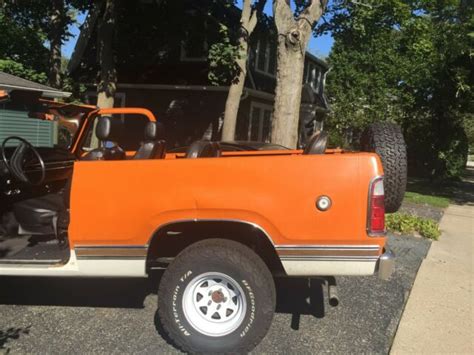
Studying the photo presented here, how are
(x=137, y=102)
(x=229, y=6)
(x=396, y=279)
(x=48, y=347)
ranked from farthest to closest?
(x=137, y=102) < (x=229, y=6) < (x=396, y=279) < (x=48, y=347)

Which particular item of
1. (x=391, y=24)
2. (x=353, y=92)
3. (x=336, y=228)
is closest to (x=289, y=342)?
(x=336, y=228)

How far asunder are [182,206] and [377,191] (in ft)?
4.27

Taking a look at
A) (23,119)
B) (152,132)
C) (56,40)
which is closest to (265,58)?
(56,40)

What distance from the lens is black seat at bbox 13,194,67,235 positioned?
4.15m

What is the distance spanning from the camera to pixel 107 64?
1387 centimetres

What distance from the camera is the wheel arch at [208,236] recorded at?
11.6 feet

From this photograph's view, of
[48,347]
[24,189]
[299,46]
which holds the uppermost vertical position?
[299,46]

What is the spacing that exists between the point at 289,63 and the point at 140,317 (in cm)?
532

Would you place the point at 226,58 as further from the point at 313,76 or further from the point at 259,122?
the point at 313,76

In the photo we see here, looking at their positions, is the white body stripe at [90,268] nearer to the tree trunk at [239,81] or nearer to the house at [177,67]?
the tree trunk at [239,81]

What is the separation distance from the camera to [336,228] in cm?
339

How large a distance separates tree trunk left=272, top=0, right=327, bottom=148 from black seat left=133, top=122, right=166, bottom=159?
4.28 m

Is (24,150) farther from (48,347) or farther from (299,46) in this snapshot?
(299,46)

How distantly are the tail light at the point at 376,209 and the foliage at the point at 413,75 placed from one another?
10.3 metres
